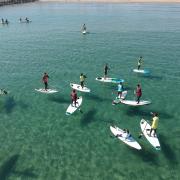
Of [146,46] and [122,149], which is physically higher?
[146,46]

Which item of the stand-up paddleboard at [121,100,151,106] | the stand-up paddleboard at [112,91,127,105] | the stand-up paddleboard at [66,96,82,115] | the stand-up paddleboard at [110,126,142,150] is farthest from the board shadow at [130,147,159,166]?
the stand-up paddleboard at [66,96,82,115]

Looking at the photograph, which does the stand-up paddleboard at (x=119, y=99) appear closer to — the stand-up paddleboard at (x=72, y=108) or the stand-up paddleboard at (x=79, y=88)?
the stand-up paddleboard at (x=72, y=108)

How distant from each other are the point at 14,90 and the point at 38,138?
13083 mm

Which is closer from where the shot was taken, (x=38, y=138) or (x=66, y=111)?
(x=38, y=138)

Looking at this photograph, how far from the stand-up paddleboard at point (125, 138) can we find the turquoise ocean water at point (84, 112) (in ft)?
2.24

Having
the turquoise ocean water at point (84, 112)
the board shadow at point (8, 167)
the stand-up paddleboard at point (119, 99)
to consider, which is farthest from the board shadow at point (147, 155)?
the board shadow at point (8, 167)

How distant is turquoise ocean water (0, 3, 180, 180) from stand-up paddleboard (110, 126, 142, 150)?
681 millimetres

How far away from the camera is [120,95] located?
33.5 metres

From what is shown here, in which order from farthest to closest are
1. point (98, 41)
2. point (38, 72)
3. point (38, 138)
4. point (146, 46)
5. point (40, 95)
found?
point (98, 41) → point (146, 46) → point (38, 72) → point (40, 95) → point (38, 138)

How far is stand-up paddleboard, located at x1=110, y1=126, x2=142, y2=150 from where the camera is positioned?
964 inches

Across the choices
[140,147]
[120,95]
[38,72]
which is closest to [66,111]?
[120,95]

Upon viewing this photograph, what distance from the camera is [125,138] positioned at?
25.4 meters

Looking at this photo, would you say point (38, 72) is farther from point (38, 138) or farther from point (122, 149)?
point (122, 149)

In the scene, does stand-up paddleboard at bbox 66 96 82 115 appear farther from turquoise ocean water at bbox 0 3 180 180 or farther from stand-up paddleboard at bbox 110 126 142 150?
stand-up paddleboard at bbox 110 126 142 150
